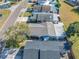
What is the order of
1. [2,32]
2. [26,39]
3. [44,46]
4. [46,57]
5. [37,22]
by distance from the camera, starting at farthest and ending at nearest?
[37,22] < [2,32] < [26,39] < [44,46] < [46,57]

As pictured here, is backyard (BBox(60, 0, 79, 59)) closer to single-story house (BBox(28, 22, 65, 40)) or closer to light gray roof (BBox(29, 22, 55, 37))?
single-story house (BBox(28, 22, 65, 40))

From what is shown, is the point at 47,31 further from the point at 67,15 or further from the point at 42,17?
the point at 67,15

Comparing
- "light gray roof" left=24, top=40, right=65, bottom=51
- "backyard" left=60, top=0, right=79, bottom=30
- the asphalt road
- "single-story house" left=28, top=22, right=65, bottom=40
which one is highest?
"light gray roof" left=24, top=40, right=65, bottom=51

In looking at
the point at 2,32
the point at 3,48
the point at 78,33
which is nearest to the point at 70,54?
the point at 78,33

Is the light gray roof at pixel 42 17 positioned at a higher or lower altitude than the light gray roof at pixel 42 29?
lower

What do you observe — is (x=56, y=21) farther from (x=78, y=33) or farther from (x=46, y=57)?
(x=46, y=57)

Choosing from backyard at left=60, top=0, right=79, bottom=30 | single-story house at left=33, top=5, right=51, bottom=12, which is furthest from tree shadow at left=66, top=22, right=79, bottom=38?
single-story house at left=33, top=5, right=51, bottom=12

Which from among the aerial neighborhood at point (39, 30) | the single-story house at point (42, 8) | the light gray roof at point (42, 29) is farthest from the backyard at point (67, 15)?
the light gray roof at point (42, 29)

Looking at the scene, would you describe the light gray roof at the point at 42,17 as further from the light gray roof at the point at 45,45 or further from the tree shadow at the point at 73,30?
the light gray roof at the point at 45,45
